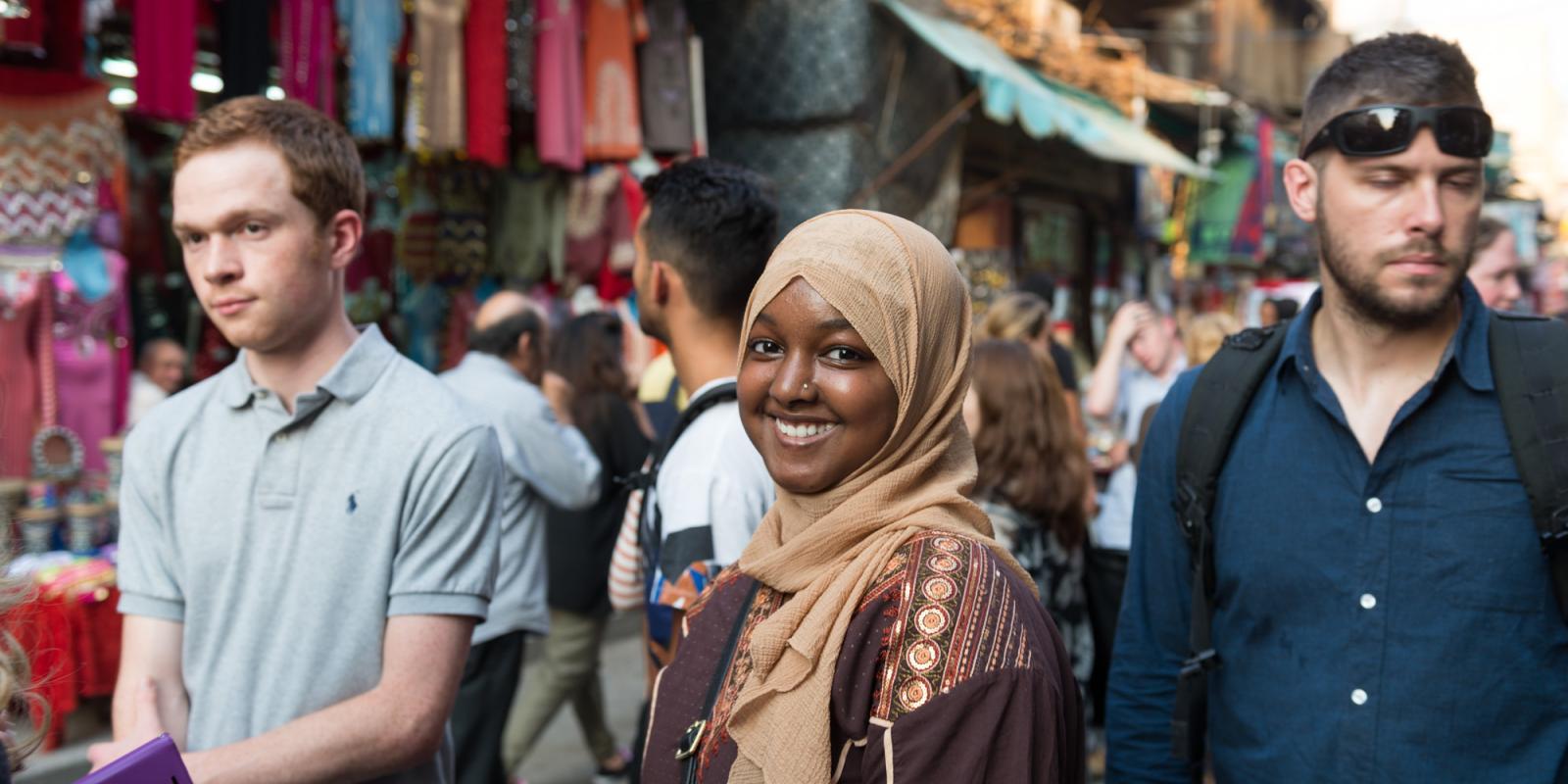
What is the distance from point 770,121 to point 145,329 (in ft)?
15.9

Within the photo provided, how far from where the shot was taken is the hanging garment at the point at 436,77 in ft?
21.9

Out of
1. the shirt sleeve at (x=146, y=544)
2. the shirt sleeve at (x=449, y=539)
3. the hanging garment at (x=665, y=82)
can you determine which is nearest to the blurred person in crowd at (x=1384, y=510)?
the shirt sleeve at (x=449, y=539)

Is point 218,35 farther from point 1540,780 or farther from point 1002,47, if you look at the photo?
point 1002,47

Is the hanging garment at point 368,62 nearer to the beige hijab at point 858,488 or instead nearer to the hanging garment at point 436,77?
the hanging garment at point 436,77

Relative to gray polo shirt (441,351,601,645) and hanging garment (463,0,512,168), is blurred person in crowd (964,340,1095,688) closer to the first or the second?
gray polo shirt (441,351,601,645)

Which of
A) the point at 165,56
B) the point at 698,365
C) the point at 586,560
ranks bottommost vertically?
the point at 586,560

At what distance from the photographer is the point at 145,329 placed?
654cm

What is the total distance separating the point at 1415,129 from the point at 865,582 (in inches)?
52.4

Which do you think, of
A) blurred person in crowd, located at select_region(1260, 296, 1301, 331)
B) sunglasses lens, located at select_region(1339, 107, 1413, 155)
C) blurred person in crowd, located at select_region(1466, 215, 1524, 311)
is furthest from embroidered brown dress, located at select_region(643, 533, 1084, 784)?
blurred person in crowd, located at select_region(1260, 296, 1301, 331)

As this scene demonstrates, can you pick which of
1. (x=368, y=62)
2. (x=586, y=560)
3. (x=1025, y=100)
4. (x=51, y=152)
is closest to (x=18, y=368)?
(x=51, y=152)

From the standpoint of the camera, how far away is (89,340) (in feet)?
19.5

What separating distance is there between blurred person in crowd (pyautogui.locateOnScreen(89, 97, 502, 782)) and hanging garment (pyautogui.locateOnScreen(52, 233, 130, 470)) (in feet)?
13.8

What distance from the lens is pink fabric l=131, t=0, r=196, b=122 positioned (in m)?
5.65

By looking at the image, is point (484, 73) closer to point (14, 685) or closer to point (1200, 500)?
point (1200, 500)
